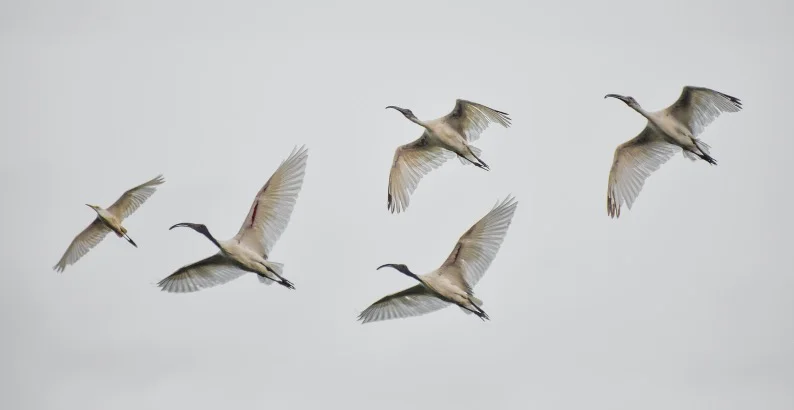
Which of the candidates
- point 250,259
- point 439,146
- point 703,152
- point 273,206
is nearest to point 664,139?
point 703,152

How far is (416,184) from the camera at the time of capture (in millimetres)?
35844

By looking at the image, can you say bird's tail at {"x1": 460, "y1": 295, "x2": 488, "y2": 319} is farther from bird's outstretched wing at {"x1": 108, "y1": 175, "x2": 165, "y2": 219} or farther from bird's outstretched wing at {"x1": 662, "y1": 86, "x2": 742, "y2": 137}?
bird's outstretched wing at {"x1": 108, "y1": 175, "x2": 165, "y2": 219}

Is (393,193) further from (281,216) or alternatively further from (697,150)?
(697,150)

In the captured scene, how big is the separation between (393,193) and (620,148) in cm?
601

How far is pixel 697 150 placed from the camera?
32.5m

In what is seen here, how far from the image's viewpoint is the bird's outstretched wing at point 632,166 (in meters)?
33.6

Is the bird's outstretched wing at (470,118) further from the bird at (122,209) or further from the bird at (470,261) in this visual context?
the bird at (122,209)

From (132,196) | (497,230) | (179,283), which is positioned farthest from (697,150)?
(132,196)

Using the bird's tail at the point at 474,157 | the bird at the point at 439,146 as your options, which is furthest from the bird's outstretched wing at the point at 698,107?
the bird's tail at the point at 474,157

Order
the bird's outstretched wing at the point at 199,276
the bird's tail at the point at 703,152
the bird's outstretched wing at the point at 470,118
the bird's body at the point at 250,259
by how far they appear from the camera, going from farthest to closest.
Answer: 1. the bird's outstretched wing at the point at 470,118
2. the bird's tail at the point at 703,152
3. the bird's outstretched wing at the point at 199,276
4. the bird's body at the point at 250,259

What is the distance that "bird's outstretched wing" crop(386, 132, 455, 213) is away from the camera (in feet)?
117

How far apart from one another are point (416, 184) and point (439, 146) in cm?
137

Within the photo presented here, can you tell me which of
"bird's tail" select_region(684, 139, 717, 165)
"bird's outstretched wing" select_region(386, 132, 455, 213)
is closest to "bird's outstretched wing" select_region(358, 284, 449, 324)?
"bird's outstretched wing" select_region(386, 132, 455, 213)

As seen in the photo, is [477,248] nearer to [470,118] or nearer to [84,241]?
[470,118]
